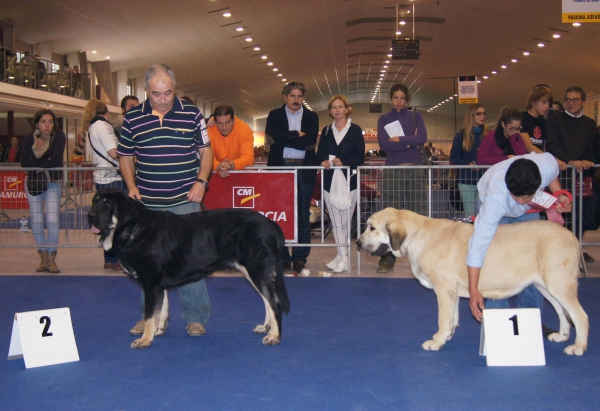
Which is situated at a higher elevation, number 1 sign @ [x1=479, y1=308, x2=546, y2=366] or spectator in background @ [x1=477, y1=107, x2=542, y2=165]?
spectator in background @ [x1=477, y1=107, x2=542, y2=165]

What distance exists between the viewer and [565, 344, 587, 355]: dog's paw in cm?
362

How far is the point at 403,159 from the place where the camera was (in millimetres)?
6652

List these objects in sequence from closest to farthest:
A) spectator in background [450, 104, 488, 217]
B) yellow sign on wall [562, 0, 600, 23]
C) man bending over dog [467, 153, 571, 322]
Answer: man bending over dog [467, 153, 571, 322] → spectator in background [450, 104, 488, 217] → yellow sign on wall [562, 0, 600, 23]

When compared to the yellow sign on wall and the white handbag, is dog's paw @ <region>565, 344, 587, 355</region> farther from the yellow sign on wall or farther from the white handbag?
the yellow sign on wall

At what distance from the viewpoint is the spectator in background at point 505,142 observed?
5820mm

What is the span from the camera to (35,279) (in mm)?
6211

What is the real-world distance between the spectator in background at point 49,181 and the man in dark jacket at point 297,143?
2.58 metres

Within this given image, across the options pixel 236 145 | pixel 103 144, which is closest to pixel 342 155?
pixel 236 145

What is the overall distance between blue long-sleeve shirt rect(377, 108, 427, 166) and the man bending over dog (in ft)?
9.26

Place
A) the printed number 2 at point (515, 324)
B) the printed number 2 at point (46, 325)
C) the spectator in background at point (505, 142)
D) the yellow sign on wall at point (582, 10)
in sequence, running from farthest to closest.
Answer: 1. the yellow sign on wall at point (582, 10)
2. the spectator in background at point (505, 142)
3. the printed number 2 at point (46, 325)
4. the printed number 2 at point (515, 324)

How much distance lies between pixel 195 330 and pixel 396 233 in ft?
5.49

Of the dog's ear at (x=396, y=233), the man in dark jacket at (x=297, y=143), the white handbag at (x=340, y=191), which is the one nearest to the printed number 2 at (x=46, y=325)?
the dog's ear at (x=396, y=233)

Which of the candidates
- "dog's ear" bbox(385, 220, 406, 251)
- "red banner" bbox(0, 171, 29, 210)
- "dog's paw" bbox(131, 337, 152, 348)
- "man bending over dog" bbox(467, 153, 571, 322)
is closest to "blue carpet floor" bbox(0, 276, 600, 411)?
"dog's paw" bbox(131, 337, 152, 348)

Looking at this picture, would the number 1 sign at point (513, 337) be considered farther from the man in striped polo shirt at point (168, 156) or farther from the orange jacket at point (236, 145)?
the orange jacket at point (236, 145)
